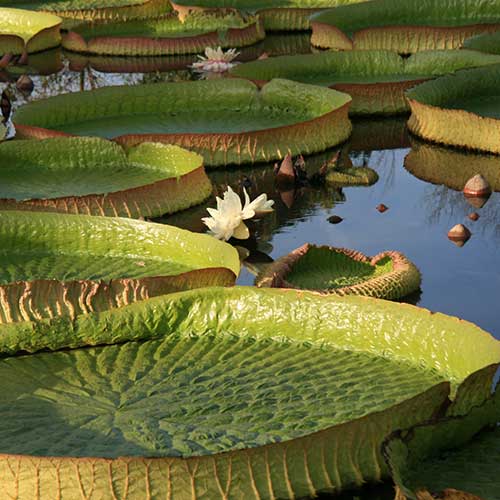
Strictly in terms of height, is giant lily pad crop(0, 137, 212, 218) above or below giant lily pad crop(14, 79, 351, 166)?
above

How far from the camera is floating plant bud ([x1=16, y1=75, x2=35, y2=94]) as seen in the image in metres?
8.26

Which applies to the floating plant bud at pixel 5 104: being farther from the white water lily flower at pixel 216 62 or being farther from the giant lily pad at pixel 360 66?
the white water lily flower at pixel 216 62

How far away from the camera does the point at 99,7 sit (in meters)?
10.7

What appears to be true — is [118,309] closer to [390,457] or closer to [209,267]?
[209,267]

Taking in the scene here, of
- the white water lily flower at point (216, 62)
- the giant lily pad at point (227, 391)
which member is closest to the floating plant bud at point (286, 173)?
the giant lily pad at point (227, 391)

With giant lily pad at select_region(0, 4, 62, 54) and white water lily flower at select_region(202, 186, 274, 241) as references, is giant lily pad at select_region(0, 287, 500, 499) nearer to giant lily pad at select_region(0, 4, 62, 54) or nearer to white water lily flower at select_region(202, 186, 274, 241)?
A: white water lily flower at select_region(202, 186, 274, 241)

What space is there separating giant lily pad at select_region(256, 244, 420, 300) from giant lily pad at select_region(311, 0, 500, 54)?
4900 mm

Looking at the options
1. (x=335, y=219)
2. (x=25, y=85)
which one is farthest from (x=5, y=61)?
(x=335, y=219)

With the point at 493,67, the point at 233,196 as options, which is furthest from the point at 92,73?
the point at 233,196

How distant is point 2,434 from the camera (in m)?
2.93

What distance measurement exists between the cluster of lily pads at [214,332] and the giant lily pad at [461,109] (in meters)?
0.02

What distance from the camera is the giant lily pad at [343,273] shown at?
410 cm

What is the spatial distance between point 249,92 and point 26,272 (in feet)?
9.96

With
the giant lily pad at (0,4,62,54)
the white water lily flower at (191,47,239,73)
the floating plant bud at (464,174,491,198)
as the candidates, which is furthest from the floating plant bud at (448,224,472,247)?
the giant lily pad at (0,4,62,54)
